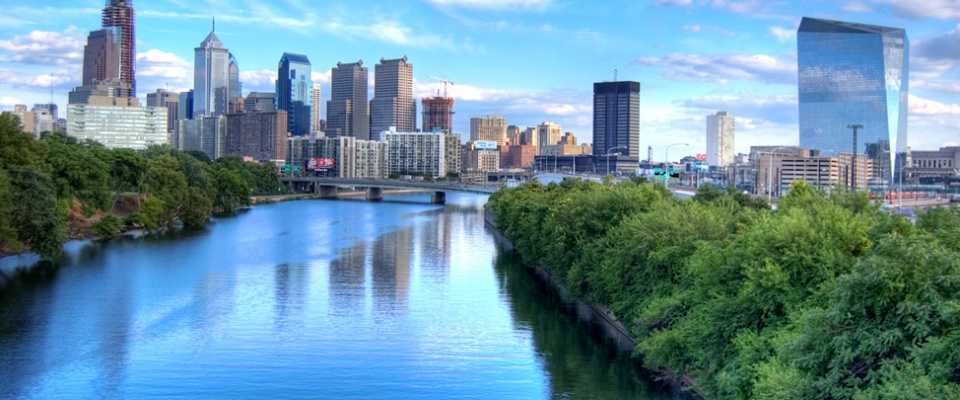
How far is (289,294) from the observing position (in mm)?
38500

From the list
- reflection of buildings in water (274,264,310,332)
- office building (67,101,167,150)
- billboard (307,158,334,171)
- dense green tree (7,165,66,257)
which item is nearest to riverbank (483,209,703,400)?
reflection of buildings in water (274,264,310,332)

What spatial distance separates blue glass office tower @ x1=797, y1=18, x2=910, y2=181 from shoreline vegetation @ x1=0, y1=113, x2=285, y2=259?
83451 mm

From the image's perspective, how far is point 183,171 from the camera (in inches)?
3071

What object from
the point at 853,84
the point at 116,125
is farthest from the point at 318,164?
the point at 853,84

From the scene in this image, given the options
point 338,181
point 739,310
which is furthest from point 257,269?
point 338,181

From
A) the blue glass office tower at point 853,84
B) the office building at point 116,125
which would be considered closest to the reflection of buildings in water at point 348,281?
the blue glass office tower at point 853,84

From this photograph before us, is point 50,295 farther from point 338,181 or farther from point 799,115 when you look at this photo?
point 799,115

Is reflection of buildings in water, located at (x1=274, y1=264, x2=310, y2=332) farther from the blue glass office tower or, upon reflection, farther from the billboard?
the billboard

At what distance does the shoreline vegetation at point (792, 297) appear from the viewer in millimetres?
15203

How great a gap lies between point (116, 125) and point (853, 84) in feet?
412

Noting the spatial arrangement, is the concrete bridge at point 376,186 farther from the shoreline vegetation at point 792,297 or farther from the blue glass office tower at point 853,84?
the shoreline vegetation at point 792,297

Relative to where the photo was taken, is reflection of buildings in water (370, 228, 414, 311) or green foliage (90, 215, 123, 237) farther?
green foliage (90, 215, 123, 237)

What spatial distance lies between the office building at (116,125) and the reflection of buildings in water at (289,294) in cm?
13818

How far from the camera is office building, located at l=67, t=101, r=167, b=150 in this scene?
175 metres
